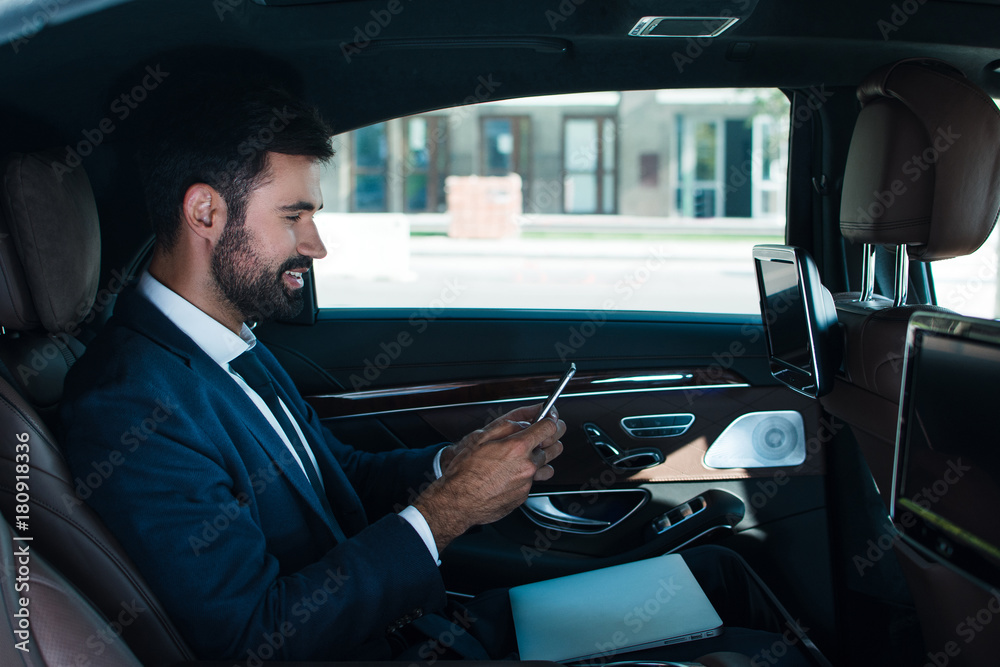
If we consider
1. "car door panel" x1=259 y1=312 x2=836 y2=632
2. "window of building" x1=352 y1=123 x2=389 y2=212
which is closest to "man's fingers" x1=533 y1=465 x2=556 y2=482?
"car door panel" x1=259 y1=312 x2=836 y2=632

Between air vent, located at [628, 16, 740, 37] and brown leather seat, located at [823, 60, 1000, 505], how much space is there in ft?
1.05

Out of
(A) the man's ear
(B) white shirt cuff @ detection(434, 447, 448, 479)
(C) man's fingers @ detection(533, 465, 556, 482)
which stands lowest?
(B) white shirt cuff @ detection(434, 447, 448, 479)

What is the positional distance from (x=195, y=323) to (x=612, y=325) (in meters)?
1.26

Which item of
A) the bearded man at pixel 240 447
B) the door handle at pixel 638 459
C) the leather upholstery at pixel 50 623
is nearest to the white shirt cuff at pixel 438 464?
the bearded man at pixel 240 447

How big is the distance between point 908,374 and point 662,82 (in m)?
1.18

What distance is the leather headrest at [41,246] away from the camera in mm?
1240

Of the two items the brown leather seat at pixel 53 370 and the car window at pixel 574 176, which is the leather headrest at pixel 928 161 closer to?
the brown leather seat at pixel 53 370

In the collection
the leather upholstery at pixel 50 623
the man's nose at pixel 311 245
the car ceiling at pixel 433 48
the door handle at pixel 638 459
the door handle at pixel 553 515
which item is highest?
the car ceiling at pixel 433 48

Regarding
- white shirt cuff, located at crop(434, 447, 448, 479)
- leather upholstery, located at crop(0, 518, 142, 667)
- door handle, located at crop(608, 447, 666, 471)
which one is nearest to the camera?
leather upholstery, located at crop(0, 518, 142, 667)

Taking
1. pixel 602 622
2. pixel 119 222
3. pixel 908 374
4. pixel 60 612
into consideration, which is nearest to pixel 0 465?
pixel 60 612

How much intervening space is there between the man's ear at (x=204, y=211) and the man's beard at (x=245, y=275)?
0.05 feet

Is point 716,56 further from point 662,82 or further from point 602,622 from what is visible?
point 602,622

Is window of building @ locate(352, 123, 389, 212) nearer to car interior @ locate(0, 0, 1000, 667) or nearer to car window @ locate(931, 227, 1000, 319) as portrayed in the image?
car interior @ locate(0, 0, 1000, 667)

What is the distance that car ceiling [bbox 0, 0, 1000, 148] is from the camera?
1344 millimetres
